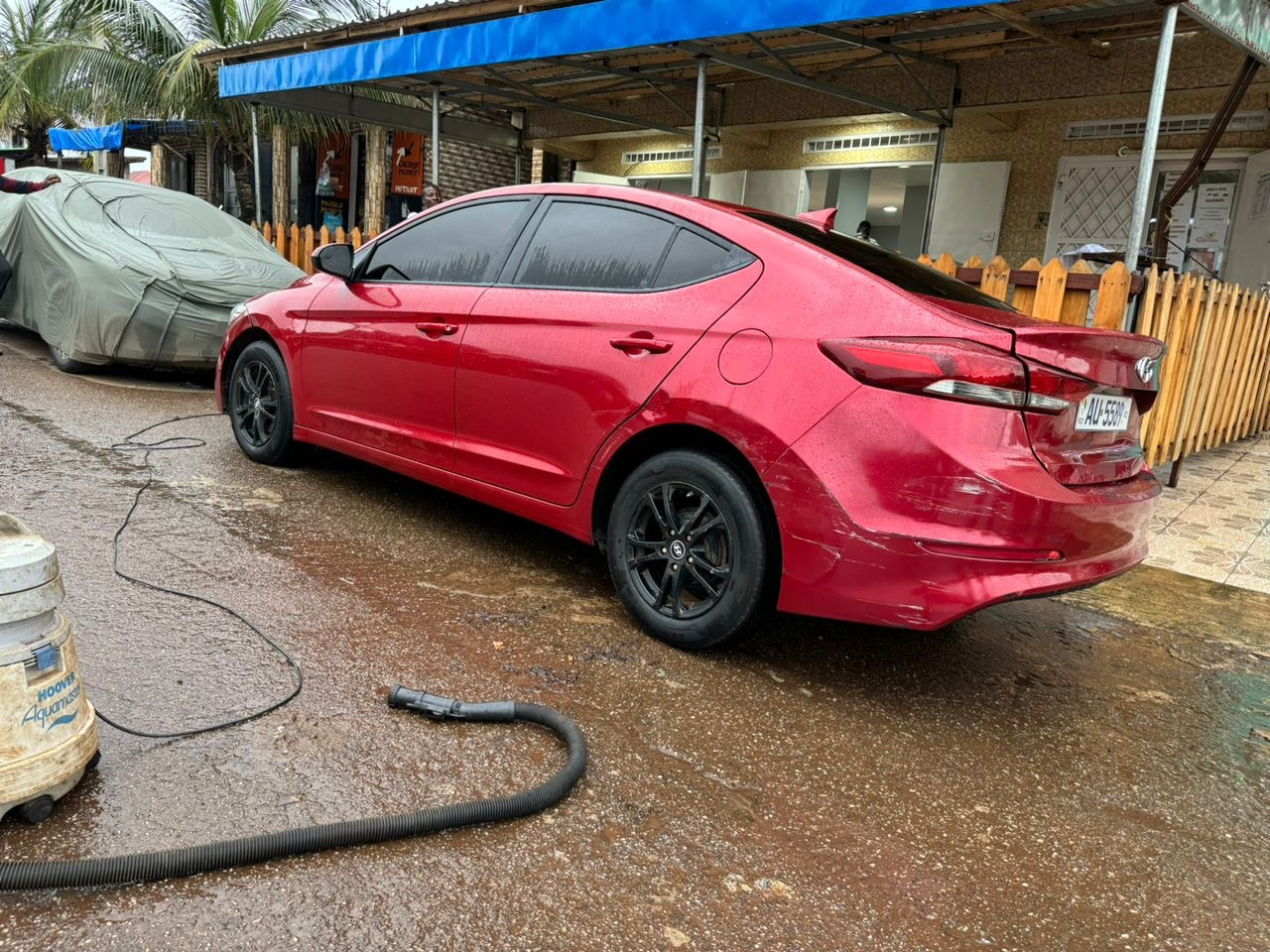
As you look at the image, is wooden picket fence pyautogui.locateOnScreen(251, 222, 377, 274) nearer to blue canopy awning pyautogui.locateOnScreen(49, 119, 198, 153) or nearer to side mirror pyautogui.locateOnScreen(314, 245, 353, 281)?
side mirror pyautogui.locateOnScreen(314, 245, 353, 281)

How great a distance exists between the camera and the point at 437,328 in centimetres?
403

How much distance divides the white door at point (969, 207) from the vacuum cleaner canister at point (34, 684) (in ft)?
33.8

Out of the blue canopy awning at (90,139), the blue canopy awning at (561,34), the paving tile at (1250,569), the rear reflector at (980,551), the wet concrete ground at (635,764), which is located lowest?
the wet concrete ground at (635,764)

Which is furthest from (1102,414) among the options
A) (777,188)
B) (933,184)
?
(777,188)

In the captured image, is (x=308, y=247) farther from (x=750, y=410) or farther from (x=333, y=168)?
(x=333, y=168)

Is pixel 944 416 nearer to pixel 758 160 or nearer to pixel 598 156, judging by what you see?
pixel 758 160

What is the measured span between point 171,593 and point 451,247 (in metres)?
1.90

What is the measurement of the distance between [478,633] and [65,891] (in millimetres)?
1543

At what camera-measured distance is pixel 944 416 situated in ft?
8.76

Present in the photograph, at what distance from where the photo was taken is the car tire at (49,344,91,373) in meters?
7.64

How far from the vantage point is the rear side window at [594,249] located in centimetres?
348

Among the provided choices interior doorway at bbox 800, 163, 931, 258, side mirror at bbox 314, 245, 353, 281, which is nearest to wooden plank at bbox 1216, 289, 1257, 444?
interior doorway at bbox 800, 163, 931, 258

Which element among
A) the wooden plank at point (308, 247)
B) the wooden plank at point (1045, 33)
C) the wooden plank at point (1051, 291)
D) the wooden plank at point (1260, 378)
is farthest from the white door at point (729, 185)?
the wooden plank at point (1051, 291)

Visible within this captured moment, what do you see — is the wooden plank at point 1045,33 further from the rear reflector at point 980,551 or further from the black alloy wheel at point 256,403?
the black alloy wheel at point 256,403
